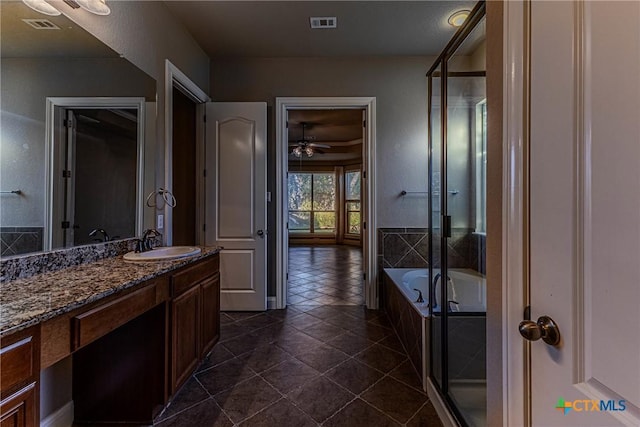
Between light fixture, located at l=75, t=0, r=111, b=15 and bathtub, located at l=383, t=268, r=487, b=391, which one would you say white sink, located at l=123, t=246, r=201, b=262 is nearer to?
light fixture, located at l=75, t=0, r=111, b=15

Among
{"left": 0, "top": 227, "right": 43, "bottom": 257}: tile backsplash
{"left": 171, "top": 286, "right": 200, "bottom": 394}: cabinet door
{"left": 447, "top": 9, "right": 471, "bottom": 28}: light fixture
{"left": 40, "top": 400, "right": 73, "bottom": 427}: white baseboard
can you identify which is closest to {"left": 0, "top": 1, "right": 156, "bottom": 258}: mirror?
{"left": 0, "top": 227, "right": 43, "bottom": 257}: tile backsplash

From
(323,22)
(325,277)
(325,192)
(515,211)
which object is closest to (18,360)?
(515,211)

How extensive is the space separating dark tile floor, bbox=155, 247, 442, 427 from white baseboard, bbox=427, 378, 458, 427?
0.04m

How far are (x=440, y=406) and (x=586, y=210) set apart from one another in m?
1.51

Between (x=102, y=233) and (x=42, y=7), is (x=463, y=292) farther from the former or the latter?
(x=42, y=7)

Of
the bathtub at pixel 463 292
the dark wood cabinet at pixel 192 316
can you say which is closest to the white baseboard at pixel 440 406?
the bathtub at pixel 463 292

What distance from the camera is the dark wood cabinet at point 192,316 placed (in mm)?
1713

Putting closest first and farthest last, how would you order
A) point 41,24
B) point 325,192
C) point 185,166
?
point 41,24 → point 185,166 → point 325,192

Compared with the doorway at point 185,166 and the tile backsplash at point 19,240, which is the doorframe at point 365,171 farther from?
the tile backsplash at point 19,240

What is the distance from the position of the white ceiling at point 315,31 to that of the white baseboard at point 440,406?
9.71 feet

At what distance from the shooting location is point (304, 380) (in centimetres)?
201

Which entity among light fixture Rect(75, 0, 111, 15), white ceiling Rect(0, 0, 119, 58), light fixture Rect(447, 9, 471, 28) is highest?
light fixture Rect(447, 9, 471, 28)

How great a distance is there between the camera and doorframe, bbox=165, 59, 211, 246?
8.20ft

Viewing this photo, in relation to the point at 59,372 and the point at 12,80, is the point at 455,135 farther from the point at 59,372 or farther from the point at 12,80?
the point at 59,372
